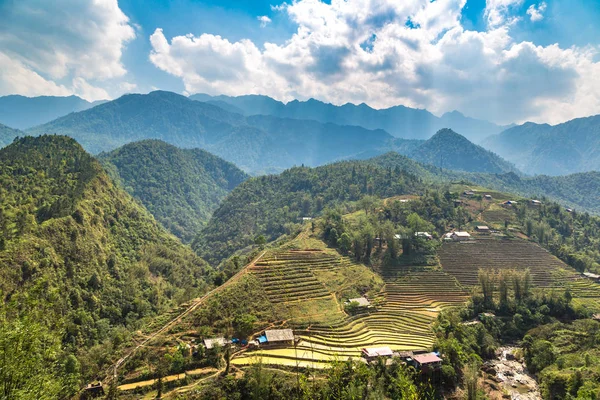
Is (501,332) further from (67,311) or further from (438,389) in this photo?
(67,311)

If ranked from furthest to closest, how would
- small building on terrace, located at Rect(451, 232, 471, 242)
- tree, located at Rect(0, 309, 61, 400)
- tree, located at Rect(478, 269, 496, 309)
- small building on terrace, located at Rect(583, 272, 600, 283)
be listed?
small building on terrace, located at Rect(451, 232, 471, 242)
small building on terrace, located at Rect(583, 272, 600, 283)
tree, located at Rect(478, 269, 496, 309)
tree, located at Rect(0, 309, 61, 400)

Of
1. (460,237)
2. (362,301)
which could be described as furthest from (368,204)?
(362,301)

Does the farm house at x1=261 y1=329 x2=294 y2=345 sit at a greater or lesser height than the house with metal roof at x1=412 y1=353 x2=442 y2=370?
greater

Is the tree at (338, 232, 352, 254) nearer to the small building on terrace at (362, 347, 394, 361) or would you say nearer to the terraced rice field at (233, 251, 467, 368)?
the terraced rice field at (233, 251, 467, 368)

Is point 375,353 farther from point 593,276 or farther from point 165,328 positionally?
point 593,276

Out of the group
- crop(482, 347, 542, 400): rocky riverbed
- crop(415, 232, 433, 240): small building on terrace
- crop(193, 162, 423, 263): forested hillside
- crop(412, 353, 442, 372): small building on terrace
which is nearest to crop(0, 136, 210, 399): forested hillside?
crop(412, 353, 442, 372): small building on terrace

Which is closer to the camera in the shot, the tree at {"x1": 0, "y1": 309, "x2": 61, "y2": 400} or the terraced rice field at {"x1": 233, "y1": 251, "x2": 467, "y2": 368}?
the tree at {"x1": 0, "y1": 309, "x2": 61, "y2": 400}

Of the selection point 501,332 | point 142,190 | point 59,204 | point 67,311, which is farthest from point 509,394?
point 142,190

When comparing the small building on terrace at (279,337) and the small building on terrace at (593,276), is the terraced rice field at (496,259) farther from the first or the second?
the small building on terrace at (279,337)
